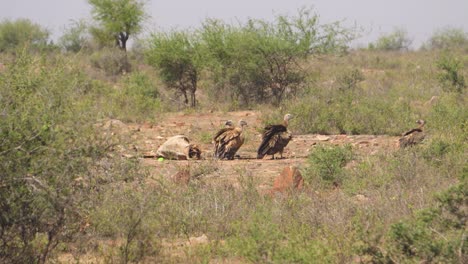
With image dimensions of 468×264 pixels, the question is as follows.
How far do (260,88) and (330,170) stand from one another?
1060 centimetres

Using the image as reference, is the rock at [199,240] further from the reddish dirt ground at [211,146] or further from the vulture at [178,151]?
the vulture at [178,151]


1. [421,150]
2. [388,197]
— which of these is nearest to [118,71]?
[421,150]

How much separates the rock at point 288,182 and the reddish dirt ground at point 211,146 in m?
0.56

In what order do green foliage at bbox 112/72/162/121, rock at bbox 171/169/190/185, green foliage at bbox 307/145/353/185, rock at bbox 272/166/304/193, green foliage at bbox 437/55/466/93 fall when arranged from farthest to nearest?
green foliage at bbox 437/55/466/93
green foliage at bbox 112/72/162/121
green foliage at bbox 307/145/353/185
rock at bbox 171/169/190/185
rock at bbox 272/166/304/193

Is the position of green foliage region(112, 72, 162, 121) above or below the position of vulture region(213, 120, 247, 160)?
above

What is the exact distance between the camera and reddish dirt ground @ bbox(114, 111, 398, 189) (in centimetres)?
976

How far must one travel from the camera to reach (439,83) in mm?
20109

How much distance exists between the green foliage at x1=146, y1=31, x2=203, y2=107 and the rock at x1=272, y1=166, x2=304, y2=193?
11.6m

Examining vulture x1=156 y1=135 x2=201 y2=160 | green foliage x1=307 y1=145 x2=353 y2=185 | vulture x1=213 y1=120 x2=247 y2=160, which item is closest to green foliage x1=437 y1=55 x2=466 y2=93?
vulture x1=213 y1=120 x2=247 y2=160

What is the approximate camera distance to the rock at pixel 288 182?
330 inches

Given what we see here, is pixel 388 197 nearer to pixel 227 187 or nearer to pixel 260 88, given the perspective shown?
pixel 227 187

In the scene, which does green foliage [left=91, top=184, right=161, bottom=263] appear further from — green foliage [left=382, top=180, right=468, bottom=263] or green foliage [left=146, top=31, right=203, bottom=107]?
green foliage [left=146, top=31, right=203, bottom=107]

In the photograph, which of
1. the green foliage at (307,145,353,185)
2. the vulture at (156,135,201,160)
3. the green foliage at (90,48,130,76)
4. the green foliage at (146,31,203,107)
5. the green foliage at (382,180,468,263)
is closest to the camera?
the green foliage at (382,180,468,263)

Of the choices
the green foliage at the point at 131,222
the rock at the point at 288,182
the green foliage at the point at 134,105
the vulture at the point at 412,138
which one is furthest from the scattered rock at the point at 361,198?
the green foliage at the point at 134,105
